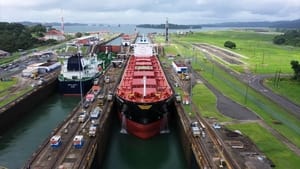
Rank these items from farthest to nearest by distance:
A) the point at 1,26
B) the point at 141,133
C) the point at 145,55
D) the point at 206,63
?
1. the point at 1,26
2. the point at 206,63
3. the point at 145,55
4. the point at 141,133

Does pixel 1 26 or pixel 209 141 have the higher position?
pixel 1 26

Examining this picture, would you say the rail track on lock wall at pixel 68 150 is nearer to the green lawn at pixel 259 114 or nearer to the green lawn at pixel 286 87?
the green lawn at pixel 259 114

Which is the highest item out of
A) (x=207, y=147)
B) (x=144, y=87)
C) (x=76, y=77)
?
(x=144, y=87)

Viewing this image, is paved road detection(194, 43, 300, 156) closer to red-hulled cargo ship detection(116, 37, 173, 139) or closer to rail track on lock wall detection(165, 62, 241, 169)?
rail track on lock wall detection(165, 62, 241, 169)

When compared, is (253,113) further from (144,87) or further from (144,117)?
(144,117)

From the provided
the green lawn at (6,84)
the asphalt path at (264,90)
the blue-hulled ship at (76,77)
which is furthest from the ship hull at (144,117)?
the green lawn at (6,84)

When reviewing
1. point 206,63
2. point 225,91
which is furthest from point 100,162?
point 206,63

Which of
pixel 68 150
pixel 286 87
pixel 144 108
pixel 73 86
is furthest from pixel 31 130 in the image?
pixel 286 87

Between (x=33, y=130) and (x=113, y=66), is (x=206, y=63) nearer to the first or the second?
(x=113, y=66)
